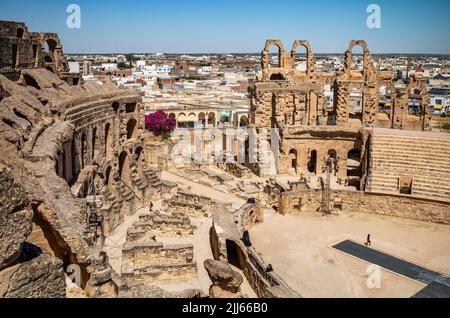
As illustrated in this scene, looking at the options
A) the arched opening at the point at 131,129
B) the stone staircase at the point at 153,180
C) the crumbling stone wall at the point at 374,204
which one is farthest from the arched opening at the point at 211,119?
the crumbling stone wall at the point at 374,204

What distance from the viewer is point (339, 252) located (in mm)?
18000

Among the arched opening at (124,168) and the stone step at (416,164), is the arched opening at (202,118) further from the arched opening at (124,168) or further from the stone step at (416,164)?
the stone step at (416,164)

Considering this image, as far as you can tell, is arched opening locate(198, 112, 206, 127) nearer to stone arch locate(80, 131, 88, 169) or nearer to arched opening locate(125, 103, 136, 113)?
arched opening locate(125, 103, 136, 113)

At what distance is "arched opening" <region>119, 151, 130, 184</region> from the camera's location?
24953 millimetres

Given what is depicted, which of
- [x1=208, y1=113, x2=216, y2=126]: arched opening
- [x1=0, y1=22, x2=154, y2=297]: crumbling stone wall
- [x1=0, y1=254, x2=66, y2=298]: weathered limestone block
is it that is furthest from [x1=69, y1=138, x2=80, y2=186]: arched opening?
[x1=208, y1=113, x2=216, y2=126]: arched opening

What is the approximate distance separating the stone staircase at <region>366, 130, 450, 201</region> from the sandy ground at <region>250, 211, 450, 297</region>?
2176 mm

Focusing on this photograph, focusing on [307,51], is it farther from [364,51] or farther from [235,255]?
[235,255]

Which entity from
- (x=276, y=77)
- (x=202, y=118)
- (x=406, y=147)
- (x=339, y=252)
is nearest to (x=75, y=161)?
(x=339, y=252)

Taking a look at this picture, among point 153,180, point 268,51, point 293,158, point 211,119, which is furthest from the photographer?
point 211,119

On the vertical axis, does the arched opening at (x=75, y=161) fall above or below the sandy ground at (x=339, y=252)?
above

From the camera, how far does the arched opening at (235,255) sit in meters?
16.4

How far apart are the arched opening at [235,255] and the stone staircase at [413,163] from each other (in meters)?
9.81

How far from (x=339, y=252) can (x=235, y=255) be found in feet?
14.1
